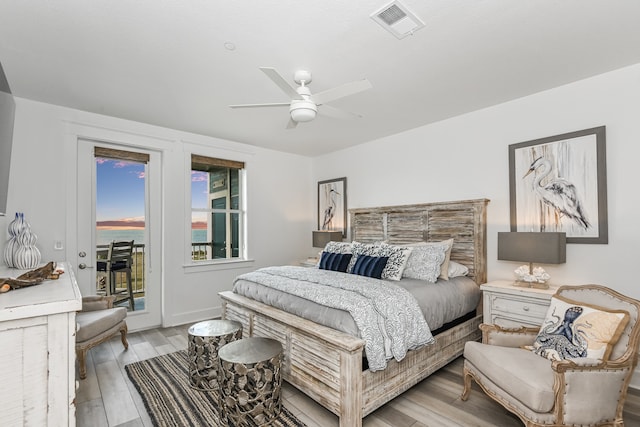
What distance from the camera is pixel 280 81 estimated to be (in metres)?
2.12

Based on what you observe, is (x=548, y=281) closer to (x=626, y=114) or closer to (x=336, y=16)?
(x=626, y=114)

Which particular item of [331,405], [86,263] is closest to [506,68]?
[331,405]

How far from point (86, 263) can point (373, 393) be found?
3.54 meters

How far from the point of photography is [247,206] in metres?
5.09

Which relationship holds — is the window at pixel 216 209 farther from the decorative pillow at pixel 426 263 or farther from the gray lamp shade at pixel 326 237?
the decorative pillow at pixel 426 263

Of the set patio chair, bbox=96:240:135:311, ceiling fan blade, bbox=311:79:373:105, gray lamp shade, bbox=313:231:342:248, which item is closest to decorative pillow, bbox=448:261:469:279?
gray lamp shade, bbox=313:231:342:248

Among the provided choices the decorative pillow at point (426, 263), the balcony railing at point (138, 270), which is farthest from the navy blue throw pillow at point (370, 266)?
the balcony railing at point (138, 270)

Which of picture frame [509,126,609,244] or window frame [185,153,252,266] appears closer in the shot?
picture frame [509,126,609,244]

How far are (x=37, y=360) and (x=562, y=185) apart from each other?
155 inches

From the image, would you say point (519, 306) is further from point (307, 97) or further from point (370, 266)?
point (307, 97)

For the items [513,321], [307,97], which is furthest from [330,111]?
[513,321]

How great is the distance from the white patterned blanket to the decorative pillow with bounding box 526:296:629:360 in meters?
0.79

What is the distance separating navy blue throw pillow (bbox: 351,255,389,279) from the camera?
10.6ft

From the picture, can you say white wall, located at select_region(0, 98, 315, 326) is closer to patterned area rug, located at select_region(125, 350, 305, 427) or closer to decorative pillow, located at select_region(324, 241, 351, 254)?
patterned area rug, located at select_region(125, 350, 305, 427)
